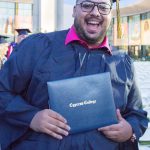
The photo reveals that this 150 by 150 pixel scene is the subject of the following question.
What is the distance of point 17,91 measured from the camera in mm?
2490

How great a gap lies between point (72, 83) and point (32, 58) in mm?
275

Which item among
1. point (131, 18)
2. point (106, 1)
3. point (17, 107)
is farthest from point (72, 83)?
point (131, 18)

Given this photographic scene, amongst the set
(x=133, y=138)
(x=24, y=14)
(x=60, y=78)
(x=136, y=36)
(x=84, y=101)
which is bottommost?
(x=136, y=36)

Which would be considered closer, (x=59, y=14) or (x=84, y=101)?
(x=84, y=101)

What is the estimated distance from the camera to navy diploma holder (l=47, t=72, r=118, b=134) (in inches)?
91.0

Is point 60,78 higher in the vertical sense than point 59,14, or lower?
lower

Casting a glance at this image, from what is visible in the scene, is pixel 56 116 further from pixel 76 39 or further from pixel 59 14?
pixel 59 14

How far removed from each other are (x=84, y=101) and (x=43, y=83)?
24cm

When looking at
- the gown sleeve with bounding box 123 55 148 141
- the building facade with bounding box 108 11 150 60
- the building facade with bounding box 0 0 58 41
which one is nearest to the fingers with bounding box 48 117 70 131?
the gown sleeve with bounding box 123 55 148 141

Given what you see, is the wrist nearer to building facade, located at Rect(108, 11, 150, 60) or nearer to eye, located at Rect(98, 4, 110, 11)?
eye, located at Rect(98, 4, 110, 11)

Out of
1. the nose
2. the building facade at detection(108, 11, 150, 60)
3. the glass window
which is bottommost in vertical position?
the building facade at detection(108, 11, 150, 60)

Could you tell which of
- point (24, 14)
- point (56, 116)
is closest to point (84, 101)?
point (56, 116)

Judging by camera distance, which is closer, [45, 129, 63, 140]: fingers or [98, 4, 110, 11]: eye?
[45, 129, 63, 140]: fingers

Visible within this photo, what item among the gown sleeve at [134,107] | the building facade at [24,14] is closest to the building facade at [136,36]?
the building facade at [24,14]
